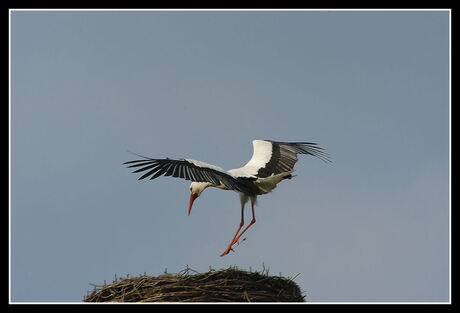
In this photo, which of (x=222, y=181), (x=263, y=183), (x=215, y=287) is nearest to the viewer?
(x=215, y=287)

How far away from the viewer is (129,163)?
6.94 meters

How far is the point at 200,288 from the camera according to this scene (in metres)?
6.41

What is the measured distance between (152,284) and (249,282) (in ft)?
3.43

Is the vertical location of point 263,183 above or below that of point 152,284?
above

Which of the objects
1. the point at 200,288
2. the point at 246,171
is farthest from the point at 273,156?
the point at 200,288

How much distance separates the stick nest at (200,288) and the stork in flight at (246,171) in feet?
3.82

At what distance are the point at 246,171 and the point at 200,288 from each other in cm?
236

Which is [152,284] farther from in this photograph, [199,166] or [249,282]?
[199,166]

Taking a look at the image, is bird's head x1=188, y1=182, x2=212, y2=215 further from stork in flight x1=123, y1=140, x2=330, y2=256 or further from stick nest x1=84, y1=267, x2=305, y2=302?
stick nest x1=84, y1=267, x2=305, y2=302

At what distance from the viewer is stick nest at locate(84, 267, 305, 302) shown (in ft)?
20.9

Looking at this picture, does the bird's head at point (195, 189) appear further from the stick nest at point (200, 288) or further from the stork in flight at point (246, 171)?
the stick nest at point (200, 288)

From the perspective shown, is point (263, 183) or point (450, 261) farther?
point (263, 183)

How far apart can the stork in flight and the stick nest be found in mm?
1164

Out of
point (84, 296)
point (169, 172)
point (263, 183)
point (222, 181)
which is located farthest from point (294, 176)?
point (84, 296)
